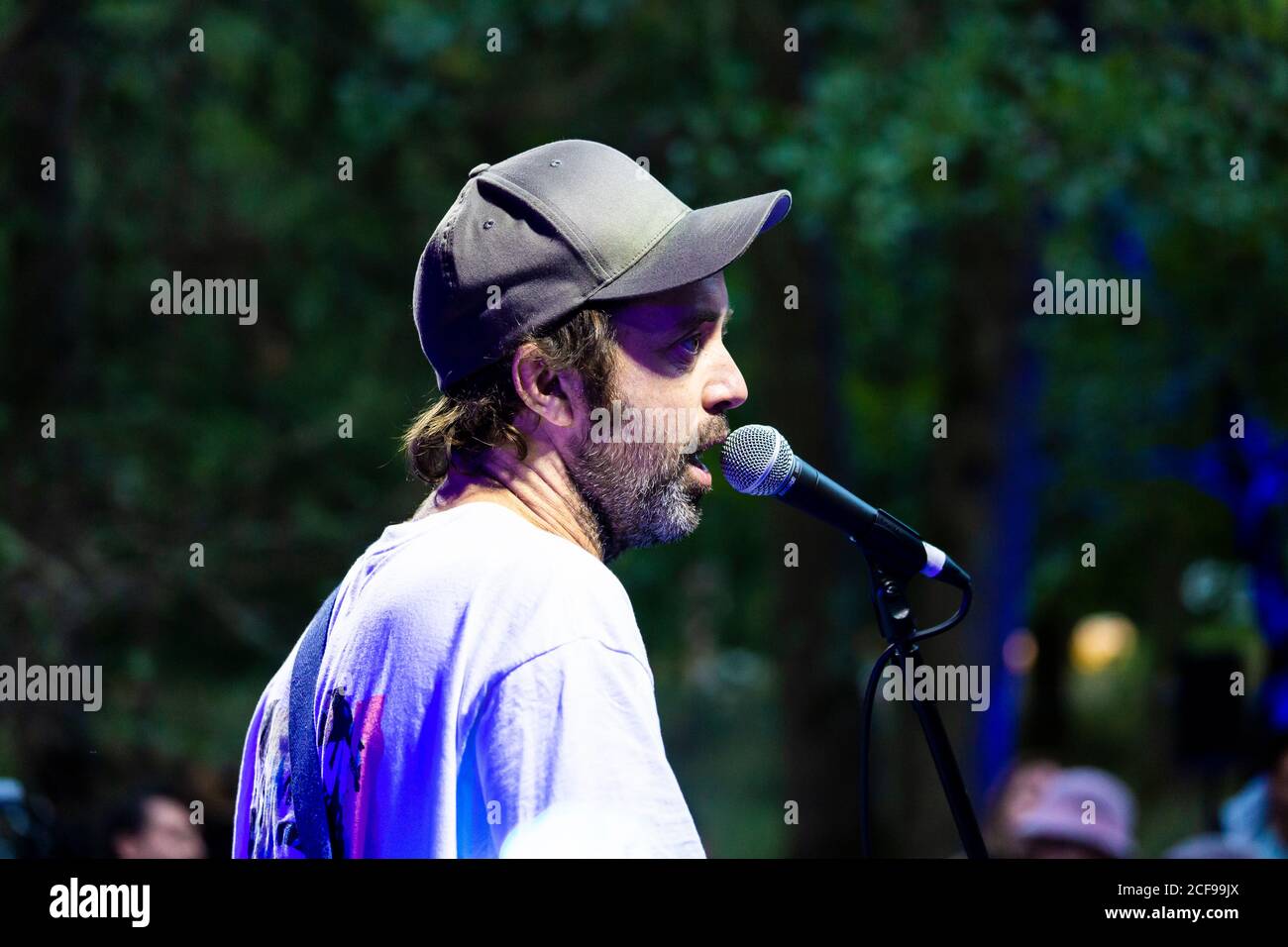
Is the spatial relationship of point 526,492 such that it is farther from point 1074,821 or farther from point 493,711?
point 1074,821

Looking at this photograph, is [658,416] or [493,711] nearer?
[493,711]

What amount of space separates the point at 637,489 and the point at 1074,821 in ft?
13.8

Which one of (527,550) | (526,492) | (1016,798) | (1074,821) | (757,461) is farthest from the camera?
(1016,798)

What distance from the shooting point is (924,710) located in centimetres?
217

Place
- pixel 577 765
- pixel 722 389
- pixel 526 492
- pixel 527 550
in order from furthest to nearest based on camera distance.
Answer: pixel 722 389 < pixel 526 492 < pixel 527 550 < pixel 577 765

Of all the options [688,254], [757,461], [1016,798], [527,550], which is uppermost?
[688,254]

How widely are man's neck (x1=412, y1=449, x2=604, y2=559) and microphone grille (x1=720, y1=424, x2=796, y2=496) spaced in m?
0.31

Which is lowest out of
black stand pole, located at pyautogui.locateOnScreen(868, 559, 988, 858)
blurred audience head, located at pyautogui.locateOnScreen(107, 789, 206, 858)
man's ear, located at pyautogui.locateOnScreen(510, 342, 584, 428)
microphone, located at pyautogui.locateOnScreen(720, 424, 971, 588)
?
blurred audience head, located at pyautogui.locateOnScreen(107, 789, 206, 858)

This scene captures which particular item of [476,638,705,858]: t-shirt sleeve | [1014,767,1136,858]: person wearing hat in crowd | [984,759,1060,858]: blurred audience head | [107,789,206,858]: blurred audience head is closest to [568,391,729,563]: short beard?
[476,638,705,858]: t-shirt sleeve

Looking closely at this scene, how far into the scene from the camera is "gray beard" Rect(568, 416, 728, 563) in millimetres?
1897

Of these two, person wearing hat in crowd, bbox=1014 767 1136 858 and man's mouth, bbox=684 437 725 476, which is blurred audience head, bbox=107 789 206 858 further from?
man's mouth, bbox=684 437 725 476

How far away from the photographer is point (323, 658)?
1771 mm

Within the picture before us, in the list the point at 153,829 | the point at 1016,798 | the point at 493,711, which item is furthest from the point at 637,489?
the point at 1016,798
